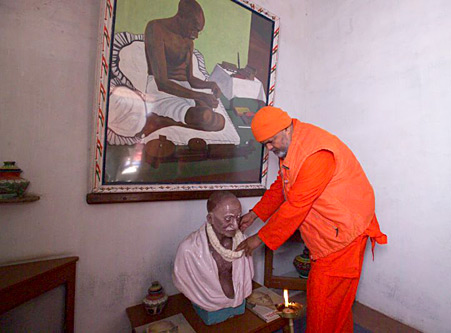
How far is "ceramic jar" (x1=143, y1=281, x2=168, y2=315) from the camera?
1.69 metres

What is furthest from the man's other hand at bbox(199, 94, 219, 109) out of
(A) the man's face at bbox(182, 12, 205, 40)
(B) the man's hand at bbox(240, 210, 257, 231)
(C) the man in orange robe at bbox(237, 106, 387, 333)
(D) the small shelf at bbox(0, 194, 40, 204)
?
(D) the small shelf at bbox(0, 194, 40, 204)

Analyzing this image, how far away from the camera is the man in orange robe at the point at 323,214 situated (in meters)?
1.50

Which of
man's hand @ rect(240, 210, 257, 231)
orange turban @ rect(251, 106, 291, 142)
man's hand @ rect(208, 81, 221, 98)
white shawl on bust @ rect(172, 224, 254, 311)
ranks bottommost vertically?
white shawl on bust @ rect(172, 224, 254, 311)

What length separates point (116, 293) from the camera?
177 cm

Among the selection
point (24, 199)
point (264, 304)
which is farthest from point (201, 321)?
point (24, 199)

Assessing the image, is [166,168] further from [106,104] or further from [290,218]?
[290,218]

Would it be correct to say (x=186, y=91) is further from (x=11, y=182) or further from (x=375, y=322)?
(x=375, y=322)

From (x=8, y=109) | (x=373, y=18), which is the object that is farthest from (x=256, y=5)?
(x=8, y=109)

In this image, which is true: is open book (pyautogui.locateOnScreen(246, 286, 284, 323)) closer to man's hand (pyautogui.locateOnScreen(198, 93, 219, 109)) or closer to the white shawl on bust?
the white shawl on bust

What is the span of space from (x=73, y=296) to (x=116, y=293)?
0.98 ft

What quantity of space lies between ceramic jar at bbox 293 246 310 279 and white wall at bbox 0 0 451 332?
0.88ft

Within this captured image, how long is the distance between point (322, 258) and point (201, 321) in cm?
90

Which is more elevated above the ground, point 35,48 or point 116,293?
point 35,48

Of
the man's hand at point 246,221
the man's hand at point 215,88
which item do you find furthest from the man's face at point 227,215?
the man's hand at point 215,88
